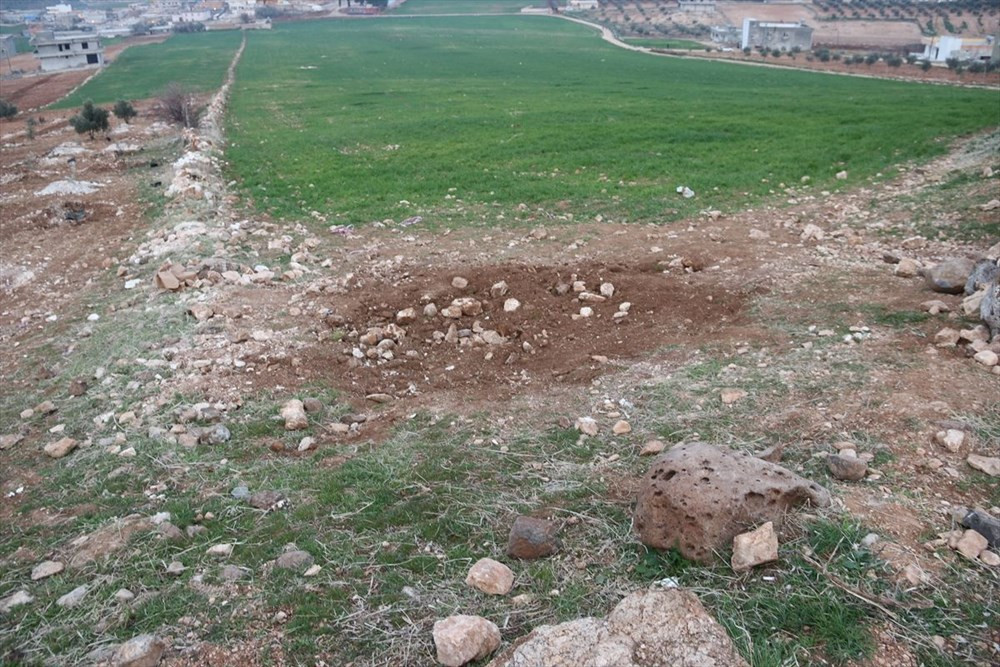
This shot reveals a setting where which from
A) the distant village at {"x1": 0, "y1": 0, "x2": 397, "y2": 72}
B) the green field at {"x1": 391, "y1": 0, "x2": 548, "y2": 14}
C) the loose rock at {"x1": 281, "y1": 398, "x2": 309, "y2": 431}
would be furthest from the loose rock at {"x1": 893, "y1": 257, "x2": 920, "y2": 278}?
the green field at {"x1": 391, "y1": 0, "x2": 548, "y2": 14}

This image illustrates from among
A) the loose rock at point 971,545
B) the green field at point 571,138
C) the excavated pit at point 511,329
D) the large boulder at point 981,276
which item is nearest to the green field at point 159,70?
the green field at point 571,138

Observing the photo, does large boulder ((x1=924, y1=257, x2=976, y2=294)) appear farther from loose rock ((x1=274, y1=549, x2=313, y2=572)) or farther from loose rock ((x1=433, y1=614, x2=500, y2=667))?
loose rock ((x1=274, y1=549, x2=313, y2=572))

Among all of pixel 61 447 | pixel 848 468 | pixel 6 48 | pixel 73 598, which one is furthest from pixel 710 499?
pixel 6 48

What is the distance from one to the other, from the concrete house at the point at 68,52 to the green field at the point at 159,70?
220 cm

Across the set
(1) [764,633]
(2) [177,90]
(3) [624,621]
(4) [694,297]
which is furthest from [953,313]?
(2) [177,90]

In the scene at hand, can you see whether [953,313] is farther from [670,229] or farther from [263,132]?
[263,132]

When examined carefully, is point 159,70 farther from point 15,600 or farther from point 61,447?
point 15,600

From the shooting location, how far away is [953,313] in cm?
740

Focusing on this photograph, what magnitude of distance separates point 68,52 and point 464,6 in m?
74.2

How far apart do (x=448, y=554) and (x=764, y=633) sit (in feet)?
6.63

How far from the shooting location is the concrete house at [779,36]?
63.4 meters

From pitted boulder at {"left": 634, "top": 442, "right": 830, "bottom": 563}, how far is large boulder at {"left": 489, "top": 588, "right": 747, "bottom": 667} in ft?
1.99

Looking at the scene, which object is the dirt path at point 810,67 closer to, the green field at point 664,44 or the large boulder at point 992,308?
the green field at point 664,44

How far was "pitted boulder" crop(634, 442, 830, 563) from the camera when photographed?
4270 mm
